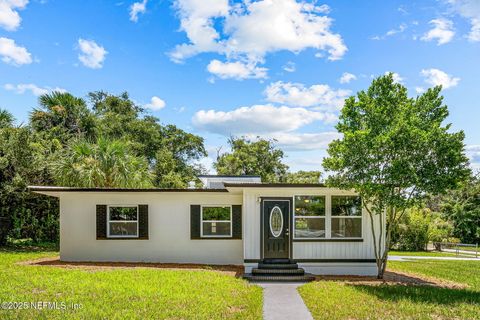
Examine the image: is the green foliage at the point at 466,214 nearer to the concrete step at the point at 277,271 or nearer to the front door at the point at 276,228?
the front door at the point at 276,228

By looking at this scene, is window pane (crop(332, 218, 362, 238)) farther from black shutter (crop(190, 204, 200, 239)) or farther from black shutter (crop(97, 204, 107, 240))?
black shutter (crop(97, 204, 107, 240))

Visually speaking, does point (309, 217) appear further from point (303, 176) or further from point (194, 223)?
point (303, 176)

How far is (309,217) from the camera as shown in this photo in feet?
40.4

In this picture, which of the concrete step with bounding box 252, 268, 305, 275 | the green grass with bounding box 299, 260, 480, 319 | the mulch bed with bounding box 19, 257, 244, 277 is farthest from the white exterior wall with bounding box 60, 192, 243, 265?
the green grass with bounding box 299, 260, 480, 319

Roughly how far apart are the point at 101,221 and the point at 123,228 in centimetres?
80

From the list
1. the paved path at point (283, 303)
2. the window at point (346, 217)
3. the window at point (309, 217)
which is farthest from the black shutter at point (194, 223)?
the window at point (346, 217)

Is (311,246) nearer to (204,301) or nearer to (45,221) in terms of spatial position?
(204,301)

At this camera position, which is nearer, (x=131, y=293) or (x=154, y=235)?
(x=131, y=293)

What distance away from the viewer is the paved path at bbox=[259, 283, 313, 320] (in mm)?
7129

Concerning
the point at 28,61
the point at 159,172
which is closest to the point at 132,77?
the point at 28,61

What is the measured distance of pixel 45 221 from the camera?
19.0 meters

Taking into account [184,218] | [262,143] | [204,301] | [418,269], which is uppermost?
[262,143]

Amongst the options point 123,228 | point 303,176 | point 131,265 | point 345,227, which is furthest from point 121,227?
point 303,176

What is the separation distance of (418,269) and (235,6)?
37.2 ft
